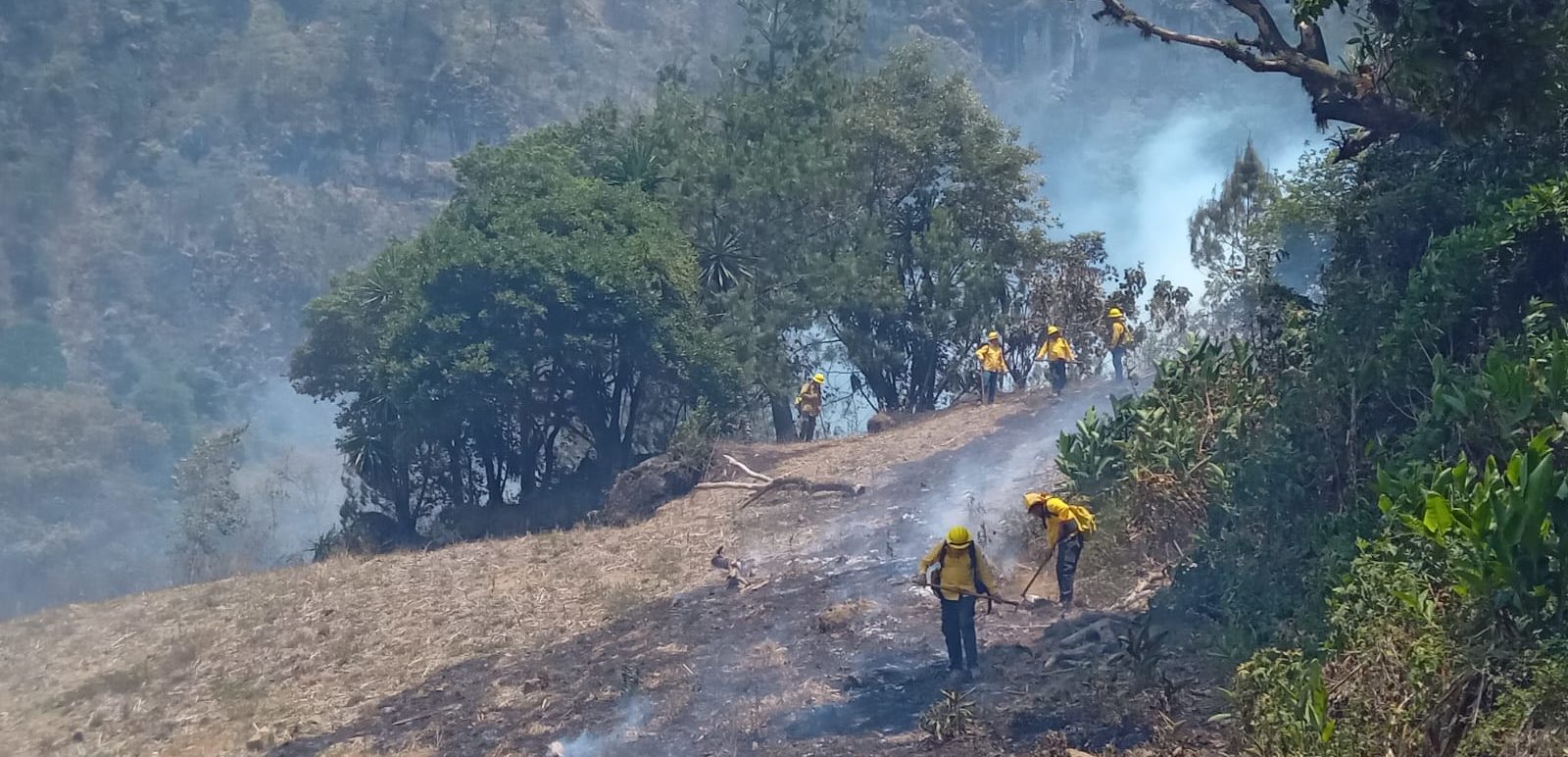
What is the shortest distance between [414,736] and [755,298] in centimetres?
1568

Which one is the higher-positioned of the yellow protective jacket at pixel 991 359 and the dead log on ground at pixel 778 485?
the yellow protective jacket at pixel 991 359

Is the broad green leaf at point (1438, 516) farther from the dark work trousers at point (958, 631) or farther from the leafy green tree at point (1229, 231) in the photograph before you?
the leafy green tree at point (1229, 231)

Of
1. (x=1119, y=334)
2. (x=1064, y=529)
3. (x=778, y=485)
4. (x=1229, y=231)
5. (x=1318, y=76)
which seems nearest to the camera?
(x=1318, y=76)

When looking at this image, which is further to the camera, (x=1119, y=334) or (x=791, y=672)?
(x=1119, y=334)

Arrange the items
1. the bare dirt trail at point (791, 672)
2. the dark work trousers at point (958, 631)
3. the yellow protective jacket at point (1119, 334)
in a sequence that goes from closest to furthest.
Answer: the bare dirt trail at point (791, 672)
the dark work trousers at point (958, 631)
the yellow protective jacket at point (1119, 334)

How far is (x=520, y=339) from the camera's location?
73.5 ft

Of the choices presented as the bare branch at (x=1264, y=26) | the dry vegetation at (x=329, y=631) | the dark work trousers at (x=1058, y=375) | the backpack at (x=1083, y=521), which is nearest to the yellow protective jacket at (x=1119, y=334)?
the dark work trousers at (x=1058, y=375)

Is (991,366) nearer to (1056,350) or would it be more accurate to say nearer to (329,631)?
(1056,350)

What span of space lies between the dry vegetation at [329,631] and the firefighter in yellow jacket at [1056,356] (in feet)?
8.70

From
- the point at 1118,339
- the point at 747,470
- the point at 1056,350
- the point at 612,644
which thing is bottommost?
the point at 612,644

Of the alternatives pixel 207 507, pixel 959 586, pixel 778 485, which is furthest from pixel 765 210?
pixel 959 586

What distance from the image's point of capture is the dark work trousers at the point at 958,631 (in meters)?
10.6

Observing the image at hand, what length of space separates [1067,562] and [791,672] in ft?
8.37

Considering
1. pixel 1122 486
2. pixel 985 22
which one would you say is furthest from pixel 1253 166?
pixel 985 22
